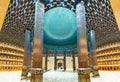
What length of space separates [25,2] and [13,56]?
648 inches

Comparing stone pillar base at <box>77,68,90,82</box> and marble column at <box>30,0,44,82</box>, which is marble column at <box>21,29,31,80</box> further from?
stone pillar base at <box>77,68,90,82</box>

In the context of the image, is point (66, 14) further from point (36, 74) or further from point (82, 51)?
point (36, 74)

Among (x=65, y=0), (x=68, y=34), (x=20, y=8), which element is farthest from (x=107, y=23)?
A: (x=20, y=8)

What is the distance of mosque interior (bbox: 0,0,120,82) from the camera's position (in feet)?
25.8

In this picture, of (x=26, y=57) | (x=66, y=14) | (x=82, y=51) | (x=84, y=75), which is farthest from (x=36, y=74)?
(x=26, y=57)

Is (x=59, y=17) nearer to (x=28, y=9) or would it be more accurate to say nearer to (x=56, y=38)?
(x=56, y=38)

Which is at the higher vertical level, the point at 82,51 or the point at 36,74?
the point at 82,51

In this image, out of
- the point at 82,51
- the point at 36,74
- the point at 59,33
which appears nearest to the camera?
the point at 36,74

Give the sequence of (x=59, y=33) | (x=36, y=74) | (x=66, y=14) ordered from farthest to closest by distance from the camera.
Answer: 1. (x=66, y=14)
2. (x=59, y=33)
3. (x=36, y=74)

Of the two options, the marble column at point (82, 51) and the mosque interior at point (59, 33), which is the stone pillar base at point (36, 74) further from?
the marble column at point (82, 51)

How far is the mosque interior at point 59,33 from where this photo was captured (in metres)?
7.87

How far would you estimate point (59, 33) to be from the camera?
1147cm

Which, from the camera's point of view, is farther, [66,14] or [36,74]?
[66,14]

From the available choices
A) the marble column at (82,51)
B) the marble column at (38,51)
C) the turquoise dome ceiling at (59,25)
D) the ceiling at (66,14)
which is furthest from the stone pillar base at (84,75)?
the ceiling at (66,14)
